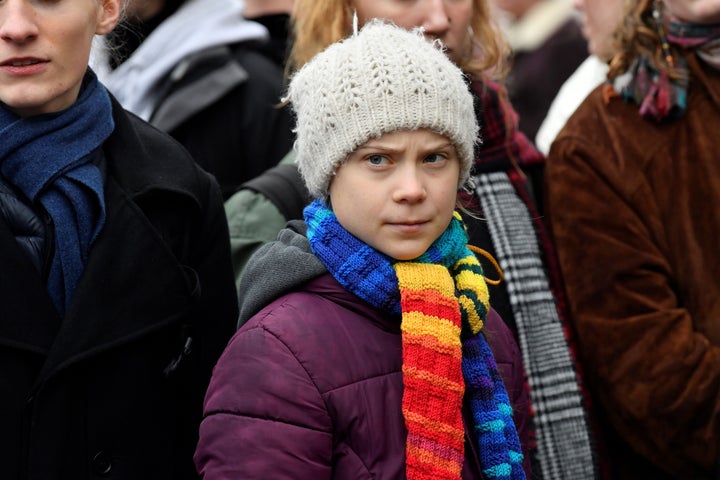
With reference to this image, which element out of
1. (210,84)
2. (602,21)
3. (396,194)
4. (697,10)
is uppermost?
(697,10)

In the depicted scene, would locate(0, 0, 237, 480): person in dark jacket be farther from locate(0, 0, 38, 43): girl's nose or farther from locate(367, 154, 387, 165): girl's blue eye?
locate(367, 154, 387, 165): girl's blue eye

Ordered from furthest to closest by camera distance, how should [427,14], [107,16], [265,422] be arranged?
[427,14], [107,16], [265,422]

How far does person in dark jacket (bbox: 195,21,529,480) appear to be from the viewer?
230cm

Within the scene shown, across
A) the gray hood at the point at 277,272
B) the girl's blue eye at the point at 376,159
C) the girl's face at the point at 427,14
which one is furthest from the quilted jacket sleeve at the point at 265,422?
the girl's face at the point at 427,14

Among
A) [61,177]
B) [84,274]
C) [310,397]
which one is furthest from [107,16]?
[310,397]

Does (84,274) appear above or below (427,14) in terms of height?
below

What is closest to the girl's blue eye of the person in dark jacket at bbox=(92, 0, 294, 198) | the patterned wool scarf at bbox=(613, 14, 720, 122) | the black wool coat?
the black wool coat

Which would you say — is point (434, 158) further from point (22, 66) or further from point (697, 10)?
point (697, 10)

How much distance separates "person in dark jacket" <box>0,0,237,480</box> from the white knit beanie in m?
0.43

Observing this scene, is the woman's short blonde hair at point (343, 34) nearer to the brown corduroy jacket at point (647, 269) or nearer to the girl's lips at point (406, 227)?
the brown corduroy jacket at point (647, 269)

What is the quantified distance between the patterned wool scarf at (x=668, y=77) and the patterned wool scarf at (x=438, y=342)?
3.14 ft

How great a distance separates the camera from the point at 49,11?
8.40 feet

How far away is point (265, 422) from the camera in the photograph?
2.27m

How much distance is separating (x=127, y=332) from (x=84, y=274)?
0.16 metres
